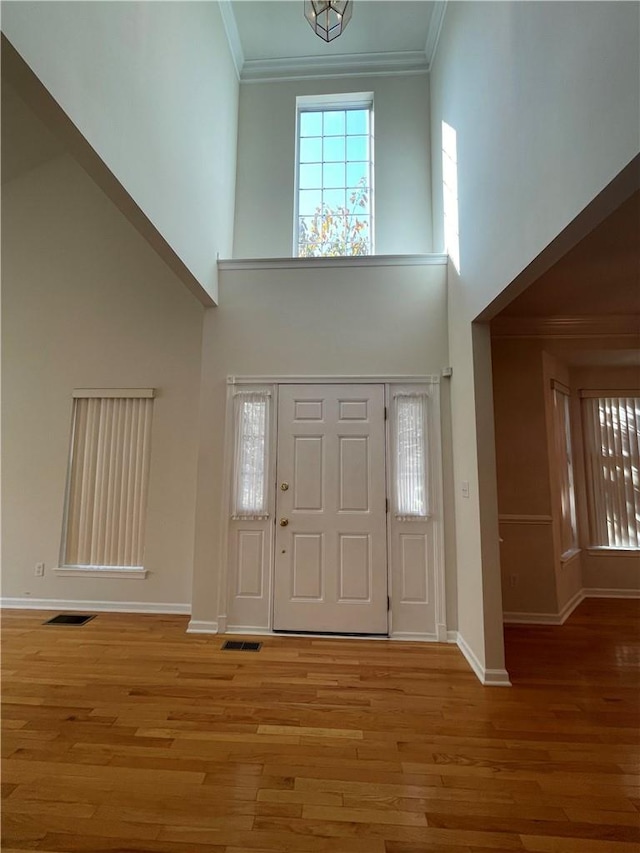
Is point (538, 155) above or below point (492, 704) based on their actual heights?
above

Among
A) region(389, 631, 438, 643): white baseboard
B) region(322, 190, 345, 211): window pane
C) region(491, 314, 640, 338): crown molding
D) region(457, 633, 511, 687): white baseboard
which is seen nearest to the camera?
region(457, 633, 511, 687): white baseboard

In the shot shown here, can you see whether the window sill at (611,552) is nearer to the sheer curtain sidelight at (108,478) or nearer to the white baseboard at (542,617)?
the white baseboard at (542,617)

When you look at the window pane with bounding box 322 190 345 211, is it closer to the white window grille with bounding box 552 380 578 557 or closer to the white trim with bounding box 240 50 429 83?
the white trim with bounding box 240 50 429 83

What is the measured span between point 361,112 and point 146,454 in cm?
464

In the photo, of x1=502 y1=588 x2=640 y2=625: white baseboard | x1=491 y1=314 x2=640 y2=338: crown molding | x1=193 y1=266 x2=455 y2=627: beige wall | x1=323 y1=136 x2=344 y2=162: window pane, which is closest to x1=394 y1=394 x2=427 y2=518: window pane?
x1=193 y1=266 x2=455 y2=627: beige wall

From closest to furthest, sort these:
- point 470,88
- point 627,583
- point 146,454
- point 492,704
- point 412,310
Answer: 1. point 492,704
2. point 470,88
3. point 412,310
4. point 146,454
5. point 627,583

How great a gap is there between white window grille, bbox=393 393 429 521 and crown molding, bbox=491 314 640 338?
1.26m

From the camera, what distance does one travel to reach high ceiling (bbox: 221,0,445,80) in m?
4.14

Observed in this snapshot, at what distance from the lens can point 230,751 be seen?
6.79 ft

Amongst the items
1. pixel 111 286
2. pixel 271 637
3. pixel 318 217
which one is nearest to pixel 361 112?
pixel 318 217

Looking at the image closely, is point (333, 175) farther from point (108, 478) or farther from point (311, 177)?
point (108, 478)

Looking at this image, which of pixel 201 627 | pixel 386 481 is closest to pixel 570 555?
pixel 386 481

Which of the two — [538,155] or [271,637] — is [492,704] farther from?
[538,155]

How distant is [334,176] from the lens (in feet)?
15.5
